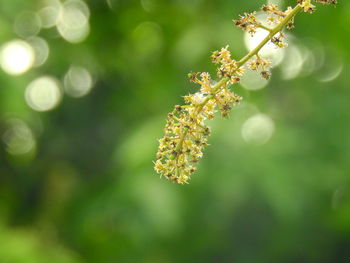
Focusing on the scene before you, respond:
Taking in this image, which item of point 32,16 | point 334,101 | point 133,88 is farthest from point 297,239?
point 32,16

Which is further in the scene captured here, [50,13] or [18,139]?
[18,139]

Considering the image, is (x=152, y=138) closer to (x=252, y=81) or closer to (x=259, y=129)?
(x=259, y=129)

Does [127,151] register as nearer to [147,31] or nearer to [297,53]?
[147,31]

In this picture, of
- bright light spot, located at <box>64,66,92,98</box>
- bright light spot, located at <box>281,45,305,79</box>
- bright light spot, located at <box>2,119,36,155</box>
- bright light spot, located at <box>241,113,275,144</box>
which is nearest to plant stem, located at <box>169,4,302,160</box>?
bright light spot, located at <box>241,113,275,144</box>

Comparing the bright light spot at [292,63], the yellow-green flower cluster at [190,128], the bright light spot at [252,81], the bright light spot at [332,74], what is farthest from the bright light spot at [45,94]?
the yellow-green flower cluster at [190,128]

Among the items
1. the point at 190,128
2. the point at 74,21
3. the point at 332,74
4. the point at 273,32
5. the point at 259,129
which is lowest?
the point at 190,128

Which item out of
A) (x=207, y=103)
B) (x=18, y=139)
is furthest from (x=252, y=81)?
(x=207, y=103)

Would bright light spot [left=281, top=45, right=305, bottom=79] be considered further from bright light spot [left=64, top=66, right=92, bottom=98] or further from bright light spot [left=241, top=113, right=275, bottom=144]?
bright light spot [left=64, top=66, right=92, bottom=98]
